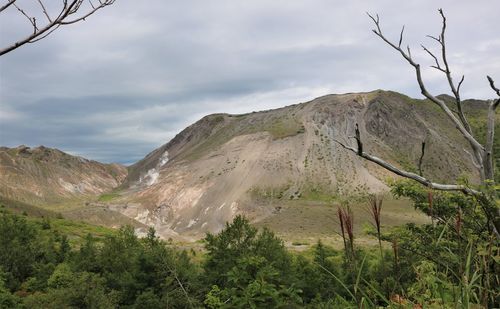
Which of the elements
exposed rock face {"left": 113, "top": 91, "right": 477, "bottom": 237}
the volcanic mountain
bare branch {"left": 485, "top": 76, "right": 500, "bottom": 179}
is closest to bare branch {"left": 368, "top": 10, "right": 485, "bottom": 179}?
bare branch {"left": 485, "top": 76, "right": 500, "bottom": 179}

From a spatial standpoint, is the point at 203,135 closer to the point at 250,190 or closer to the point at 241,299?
the point at 250,190

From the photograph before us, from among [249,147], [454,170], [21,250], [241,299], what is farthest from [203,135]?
[241,299]

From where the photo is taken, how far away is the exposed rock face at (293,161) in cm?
11638

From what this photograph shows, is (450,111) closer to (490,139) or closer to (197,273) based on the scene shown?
(490,139)

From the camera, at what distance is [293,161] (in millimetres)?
127562

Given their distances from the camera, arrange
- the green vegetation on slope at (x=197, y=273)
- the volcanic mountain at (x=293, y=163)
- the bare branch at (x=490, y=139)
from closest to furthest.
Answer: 1. the bare branch at (x=490, y=139)
2. the green vegetation on slope at (x=197, y=273)
3. the volcanic mountain at (x=293, y=163)

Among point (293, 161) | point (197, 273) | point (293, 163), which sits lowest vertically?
point (197, 273)

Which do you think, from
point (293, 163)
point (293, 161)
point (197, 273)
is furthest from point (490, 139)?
point (293, 161)

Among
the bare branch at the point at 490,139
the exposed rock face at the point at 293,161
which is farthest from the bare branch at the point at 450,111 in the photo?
the exposed rock face at the point at 293,161

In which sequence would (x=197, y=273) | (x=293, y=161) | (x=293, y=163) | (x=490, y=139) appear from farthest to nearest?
(x=293, y=161)
(x=293, y=163)
(x=197, y=273)
(x=490, y=139)

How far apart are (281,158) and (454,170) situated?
5733cm

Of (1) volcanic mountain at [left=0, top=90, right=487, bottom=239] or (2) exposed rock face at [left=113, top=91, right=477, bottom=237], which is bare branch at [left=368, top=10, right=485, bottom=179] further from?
(2) exposed rock face at [left=113, top=91, right=477, bottom=237]

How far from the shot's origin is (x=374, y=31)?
28.7 ft

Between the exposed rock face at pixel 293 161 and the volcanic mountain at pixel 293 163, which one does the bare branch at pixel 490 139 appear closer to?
the volcanic mountain at pixel 293 163
